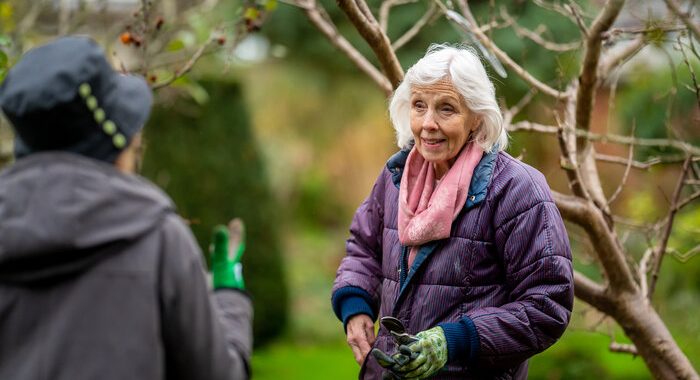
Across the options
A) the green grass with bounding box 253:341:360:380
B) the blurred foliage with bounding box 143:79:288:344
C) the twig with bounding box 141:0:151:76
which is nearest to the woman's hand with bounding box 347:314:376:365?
the twig with bounding box 141:0:151:76

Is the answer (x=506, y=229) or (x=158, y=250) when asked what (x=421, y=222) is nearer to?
(x=506, y=229)

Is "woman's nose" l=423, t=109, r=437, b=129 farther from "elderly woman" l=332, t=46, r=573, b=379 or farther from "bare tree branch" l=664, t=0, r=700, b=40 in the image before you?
"bare tree branch" l=664, t=0, r=700, b=40

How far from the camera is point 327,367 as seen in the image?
26.9 ft

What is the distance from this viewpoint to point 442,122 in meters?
2.62

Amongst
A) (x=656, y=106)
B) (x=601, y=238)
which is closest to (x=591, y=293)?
(x=601, y=238)

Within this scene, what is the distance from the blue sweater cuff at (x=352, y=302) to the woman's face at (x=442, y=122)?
0.50 m

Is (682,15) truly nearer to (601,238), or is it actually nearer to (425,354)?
(425,354)

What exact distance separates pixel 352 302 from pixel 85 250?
1255 mm

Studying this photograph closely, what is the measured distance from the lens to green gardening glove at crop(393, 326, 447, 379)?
7.94 feet

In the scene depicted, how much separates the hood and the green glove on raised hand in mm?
388

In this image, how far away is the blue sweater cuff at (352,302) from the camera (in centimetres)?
281

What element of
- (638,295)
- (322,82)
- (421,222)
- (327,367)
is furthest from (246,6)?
(322,82)

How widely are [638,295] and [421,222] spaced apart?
1.27 m

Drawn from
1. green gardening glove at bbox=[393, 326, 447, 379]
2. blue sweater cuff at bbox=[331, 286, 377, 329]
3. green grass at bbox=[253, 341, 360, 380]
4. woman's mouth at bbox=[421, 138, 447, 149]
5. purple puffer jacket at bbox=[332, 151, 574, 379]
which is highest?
woman's mouth at bbox=[421, 138, 447, 149]
